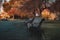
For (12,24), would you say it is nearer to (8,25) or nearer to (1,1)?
(8,25)

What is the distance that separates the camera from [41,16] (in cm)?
177

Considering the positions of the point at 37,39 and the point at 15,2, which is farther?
the point at 15,2

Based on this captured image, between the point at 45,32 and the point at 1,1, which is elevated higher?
the point at 1,1

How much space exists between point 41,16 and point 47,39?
0.36 metres

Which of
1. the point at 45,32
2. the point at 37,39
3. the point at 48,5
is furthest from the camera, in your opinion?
the point at 48,5

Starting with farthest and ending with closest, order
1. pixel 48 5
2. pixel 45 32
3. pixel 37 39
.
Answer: pixel 48 5, pixel 45 32, pixel 37 39

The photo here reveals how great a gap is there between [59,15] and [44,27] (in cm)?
22

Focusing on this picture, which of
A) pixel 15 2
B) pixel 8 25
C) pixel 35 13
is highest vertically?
pixel 15 2

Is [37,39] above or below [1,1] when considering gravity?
below

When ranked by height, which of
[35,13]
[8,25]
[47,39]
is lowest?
[47,39]

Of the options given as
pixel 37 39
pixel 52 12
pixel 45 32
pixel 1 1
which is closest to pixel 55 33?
pixel 45 32

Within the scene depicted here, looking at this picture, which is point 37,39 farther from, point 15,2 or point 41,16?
point 15,2

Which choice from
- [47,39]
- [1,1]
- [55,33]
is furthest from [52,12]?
[1,1]

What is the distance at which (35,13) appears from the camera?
1.84 metres
